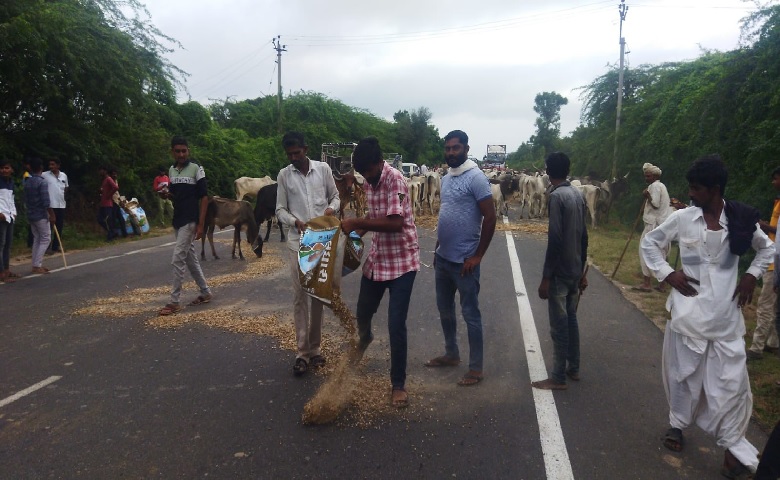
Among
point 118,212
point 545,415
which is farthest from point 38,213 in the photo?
point 545,415

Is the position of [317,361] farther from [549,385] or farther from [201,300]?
[201,300]

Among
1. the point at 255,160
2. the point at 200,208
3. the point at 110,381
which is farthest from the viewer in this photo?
the point at 255,160

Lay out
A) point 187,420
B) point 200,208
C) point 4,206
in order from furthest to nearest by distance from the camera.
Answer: point 4,206 < point 200,208 < point 187,420

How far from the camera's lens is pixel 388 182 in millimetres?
3906

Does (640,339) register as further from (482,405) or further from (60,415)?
(60,415)

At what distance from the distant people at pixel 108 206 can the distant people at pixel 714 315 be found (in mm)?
13406

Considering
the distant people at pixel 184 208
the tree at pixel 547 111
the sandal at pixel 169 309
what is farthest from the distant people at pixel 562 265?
the tree at pixel 547 111

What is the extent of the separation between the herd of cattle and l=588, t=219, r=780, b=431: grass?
157cm

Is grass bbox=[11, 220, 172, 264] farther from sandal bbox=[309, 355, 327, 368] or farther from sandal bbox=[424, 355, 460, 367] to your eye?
sandal bbox=[424, 355, 460, 367]

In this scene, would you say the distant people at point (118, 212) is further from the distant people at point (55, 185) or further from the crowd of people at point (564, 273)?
the crowd of people at point (564, 273)

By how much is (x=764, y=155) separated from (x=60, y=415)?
10.0m

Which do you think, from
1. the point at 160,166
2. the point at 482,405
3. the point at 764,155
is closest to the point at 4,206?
the point at 482,405

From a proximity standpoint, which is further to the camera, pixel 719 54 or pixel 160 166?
pixel 160 166

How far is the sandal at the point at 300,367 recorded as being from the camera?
183 inches
